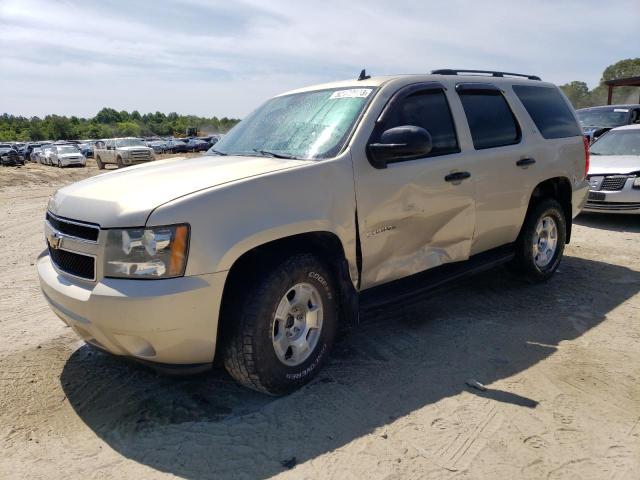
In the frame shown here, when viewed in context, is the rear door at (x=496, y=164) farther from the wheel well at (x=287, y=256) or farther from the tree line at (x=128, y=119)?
the tree line at (x=128, y=119)

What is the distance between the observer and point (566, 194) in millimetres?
5602

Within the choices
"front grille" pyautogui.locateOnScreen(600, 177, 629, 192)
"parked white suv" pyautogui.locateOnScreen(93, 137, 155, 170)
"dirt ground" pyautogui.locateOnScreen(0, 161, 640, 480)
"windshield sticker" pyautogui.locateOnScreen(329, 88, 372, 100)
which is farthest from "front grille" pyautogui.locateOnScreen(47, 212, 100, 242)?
"parked white suv" pyautogui.locateOnScreen(93, 137, 155, 170)

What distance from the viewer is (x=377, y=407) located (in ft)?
10.5

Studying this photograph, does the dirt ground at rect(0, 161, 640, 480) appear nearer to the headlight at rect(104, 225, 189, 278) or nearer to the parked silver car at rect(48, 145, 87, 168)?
the headlight at rect(104, 225, 189, 278)

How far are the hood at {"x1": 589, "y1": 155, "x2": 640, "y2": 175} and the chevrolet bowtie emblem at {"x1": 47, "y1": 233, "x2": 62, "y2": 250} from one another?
26.7ft

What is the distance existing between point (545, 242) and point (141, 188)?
4104 millimetres

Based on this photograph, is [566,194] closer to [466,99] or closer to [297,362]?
[466,99]

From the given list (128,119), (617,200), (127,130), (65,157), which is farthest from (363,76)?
(128,119)

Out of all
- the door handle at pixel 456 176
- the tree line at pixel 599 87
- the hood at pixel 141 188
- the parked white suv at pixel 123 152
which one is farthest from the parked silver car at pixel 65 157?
the tree line at pixel 599 87

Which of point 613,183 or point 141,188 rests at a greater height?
point 141,188

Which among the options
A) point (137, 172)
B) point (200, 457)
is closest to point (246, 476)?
point (200, 457)

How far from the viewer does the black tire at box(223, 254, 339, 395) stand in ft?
9.91

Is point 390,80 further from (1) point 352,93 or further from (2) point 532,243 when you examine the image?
(2) point 532,243

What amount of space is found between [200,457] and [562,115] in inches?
188
